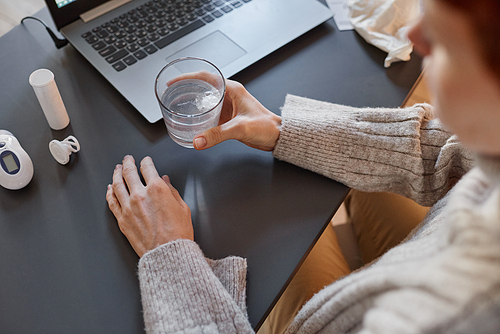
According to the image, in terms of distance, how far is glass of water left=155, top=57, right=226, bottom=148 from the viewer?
640mm

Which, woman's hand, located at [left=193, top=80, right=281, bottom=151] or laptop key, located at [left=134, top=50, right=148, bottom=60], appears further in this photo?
laptop key, located at [left=134, top=50, right=148, bottom=60]

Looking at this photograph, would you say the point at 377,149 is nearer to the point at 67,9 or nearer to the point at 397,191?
the point at 397,191

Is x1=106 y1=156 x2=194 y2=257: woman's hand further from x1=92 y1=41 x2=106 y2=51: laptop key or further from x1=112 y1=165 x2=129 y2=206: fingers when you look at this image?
x1=92 y1=41 x2=106 y2=51: laptop key

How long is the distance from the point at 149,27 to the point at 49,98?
30 cm

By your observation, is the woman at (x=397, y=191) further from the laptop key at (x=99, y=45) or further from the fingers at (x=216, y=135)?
the laptop key at (x=99, y=45)

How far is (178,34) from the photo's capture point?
0.85 m

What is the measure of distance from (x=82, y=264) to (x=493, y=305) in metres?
0.55

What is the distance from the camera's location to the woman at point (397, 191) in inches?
12.0

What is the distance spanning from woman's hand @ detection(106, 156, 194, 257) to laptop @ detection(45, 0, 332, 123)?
16 centimetres

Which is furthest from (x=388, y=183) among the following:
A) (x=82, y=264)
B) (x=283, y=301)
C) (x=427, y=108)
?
(x=82, y=264)

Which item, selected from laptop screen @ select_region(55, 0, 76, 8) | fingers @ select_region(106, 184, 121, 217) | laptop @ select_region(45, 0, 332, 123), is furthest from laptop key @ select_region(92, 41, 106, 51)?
fingers @ select_region(106, 184, 121, 217)

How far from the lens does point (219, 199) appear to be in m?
0.65

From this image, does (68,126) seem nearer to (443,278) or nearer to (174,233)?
(174,233)

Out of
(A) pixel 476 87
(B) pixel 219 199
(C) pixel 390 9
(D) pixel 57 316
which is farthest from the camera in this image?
(C) pixel 390 9
